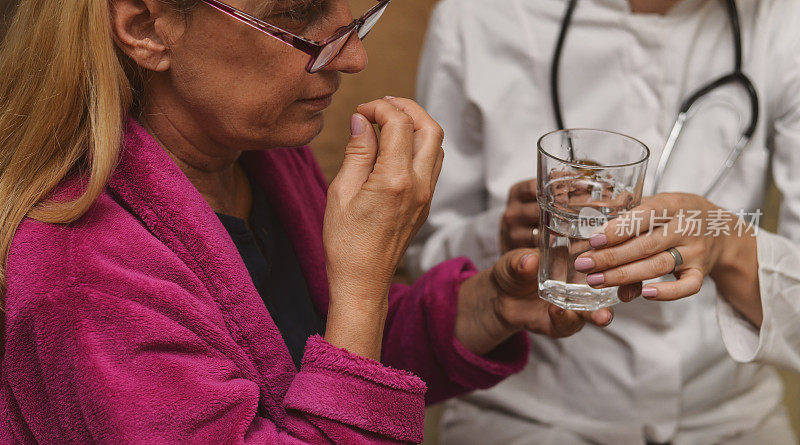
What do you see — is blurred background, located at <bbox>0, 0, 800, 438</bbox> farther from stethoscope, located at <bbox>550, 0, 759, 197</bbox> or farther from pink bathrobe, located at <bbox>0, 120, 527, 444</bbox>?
pink bathrobe, located at <bbox>0, 120, 527, 444</bbox>

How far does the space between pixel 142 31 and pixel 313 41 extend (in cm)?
19

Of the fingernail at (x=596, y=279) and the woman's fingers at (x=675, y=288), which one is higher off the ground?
→ the fingernail at (x=596, y=279)

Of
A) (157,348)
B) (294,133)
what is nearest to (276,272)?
(294,133)

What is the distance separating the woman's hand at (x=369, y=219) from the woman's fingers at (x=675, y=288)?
307mm

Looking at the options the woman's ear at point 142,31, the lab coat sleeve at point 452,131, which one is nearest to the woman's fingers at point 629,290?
the lab coat sleeve at point 452,131

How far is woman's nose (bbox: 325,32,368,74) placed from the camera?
0.93 m

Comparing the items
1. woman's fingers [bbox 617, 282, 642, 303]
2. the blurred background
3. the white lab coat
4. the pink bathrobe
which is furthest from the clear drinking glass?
the blurred background

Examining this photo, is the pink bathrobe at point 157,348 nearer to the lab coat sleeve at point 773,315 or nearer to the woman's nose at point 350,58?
the woman's nose at point 350,58

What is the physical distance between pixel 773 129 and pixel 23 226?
118 centimetres

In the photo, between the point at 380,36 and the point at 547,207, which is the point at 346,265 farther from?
the point at 380,36

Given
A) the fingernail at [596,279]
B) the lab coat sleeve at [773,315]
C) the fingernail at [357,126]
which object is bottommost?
the lab coat sleeve at [773,315]

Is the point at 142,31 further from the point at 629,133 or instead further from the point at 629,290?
the point at 629,133

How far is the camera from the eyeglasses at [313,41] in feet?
2.80

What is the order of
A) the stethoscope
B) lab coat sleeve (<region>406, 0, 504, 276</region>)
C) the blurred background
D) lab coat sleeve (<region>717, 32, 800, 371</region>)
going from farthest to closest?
the blurred background
lab coat sleeve (<region>406, 0, 504, 276</region>)
the stethoscope
lab coat sleeve (<region>717, 32, 800, 371</region>)
